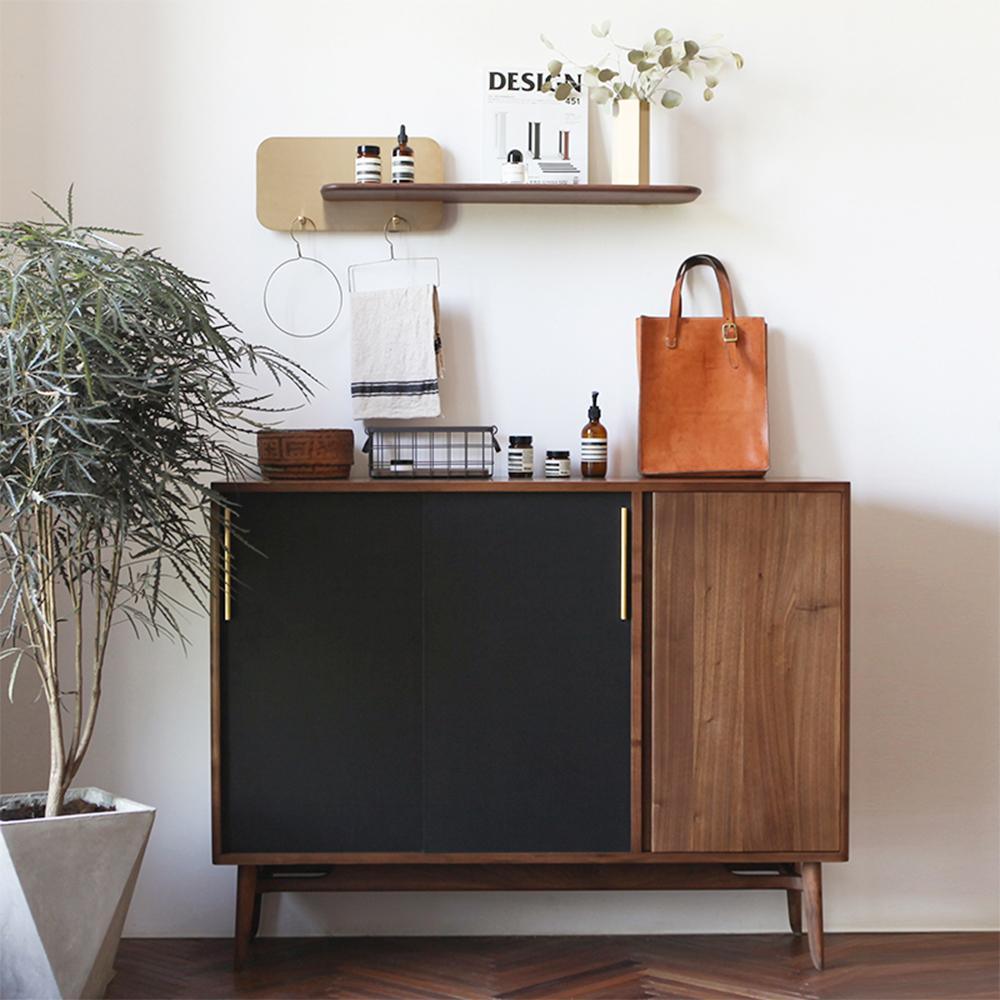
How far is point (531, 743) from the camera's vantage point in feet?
8.16

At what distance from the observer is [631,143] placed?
2721 mm

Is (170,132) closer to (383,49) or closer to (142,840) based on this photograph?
(383,49)

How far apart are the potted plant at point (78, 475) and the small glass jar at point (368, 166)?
54 cm

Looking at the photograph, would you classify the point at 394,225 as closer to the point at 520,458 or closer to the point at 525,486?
the point at 520,458

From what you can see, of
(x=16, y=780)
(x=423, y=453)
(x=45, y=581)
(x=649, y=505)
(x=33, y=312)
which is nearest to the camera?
(x=33, y=312)

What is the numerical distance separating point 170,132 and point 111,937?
1.81m

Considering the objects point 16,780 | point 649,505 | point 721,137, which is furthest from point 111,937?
point 721,137

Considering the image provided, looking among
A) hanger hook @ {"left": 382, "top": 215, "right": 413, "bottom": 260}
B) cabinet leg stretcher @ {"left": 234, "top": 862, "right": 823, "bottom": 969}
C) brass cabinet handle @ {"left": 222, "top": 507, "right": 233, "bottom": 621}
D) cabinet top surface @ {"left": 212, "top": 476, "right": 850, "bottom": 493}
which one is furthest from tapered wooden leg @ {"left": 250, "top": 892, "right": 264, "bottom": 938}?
hanger hook @ {"left": 382, "top": 215, "right": 413, "bottom": 260}

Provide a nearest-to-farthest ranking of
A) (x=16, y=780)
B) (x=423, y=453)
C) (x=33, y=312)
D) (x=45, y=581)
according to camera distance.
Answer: (x=33, y=312) < (x=45, y=581) < (x=423, y=453) < (x=16, y=780)

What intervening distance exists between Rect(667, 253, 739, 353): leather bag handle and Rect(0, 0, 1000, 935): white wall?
5 centimetres

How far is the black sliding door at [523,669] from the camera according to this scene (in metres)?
2.49

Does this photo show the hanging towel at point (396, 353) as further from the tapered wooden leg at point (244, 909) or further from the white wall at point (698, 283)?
the tapered wooden leg at point (244, 909)

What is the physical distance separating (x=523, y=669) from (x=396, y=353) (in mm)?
809

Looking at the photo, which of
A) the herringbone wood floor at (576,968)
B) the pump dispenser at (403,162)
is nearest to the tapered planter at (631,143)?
the pump dispenser at (403,162)
